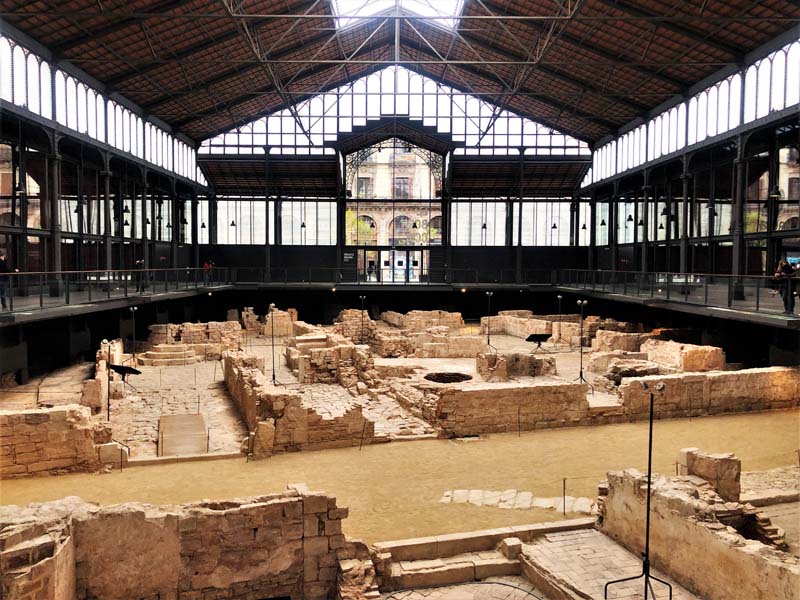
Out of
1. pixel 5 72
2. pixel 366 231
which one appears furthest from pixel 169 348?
pixel 366 231

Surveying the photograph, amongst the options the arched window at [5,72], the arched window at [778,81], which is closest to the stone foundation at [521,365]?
the arched window at [778,81]

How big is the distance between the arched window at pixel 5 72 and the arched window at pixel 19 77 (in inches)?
11.3

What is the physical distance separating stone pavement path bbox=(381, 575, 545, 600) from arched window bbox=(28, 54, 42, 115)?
2350 centimetres

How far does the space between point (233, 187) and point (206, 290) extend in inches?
496

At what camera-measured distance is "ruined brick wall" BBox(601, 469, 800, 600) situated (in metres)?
8.10

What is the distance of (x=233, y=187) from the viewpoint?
155ft

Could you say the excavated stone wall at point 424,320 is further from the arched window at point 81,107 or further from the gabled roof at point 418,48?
the arched window at point 81,107

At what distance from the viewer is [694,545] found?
9211 mm

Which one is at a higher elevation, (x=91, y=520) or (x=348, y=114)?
(x=348, y=114)

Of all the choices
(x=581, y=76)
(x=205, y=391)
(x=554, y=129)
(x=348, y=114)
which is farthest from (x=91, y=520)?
(x=554, y=129)

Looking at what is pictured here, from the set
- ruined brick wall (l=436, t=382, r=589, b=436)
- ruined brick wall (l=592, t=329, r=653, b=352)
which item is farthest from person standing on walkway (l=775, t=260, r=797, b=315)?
ruined brick wall (l=592, t=329, r=653, b=352)

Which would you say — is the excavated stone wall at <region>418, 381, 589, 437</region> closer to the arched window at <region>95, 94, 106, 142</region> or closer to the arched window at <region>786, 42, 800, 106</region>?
the arched window at <region>786, 42, 800, 106</region>

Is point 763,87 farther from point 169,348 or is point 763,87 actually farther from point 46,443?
point 46,443

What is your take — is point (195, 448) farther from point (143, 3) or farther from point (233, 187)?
point (233, 187)
